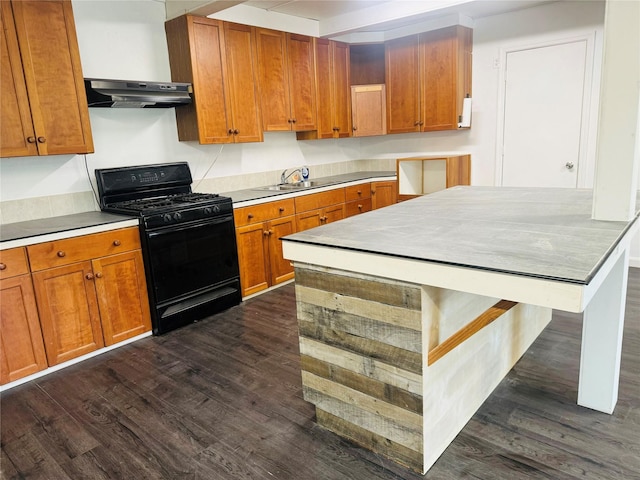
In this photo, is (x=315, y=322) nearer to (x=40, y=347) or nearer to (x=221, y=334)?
(x=221, y=334)

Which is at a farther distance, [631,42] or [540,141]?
[540,141]

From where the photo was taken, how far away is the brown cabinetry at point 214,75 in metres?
3.48

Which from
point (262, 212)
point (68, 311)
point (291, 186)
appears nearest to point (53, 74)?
point (68, 311)

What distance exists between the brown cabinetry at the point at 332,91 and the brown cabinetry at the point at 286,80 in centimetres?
11

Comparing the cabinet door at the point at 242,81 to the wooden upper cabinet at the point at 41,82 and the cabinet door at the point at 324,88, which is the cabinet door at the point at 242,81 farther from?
the wooden upper cabinet at the point at 41,82

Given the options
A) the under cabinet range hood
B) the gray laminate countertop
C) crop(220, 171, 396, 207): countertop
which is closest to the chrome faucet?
crop(220, 171, 396, 207): countertop

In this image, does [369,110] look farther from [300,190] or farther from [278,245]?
[278,245]

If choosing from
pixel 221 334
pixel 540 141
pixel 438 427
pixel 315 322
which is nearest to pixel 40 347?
pixel 221 334

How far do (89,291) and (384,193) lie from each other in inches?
129

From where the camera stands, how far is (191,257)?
10.8 feet

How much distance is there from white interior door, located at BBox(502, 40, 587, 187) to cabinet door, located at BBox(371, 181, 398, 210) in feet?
3.93

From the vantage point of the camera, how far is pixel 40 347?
2.62 m

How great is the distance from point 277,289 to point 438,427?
8.04ft

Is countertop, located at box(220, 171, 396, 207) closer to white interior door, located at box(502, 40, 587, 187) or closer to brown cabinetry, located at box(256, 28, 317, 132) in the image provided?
brown cabinetry, located at box(256, 28, 317, 132)
